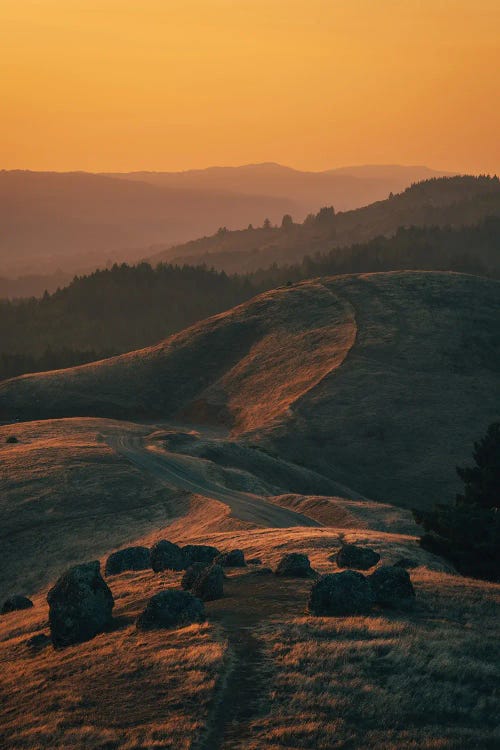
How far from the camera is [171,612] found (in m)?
25.9

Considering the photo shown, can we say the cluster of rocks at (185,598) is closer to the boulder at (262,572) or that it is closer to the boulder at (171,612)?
the boulder at (171,612)

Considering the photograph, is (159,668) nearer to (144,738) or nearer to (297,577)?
(144,738)

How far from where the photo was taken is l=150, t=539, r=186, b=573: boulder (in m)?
33.8

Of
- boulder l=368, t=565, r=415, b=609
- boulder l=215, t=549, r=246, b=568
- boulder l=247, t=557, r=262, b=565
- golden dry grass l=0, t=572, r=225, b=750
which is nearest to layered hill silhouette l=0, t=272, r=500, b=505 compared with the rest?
boulder l=247, t=557, r=262, b=565

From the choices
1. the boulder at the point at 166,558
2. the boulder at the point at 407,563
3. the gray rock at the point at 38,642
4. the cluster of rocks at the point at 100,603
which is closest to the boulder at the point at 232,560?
the boulder at the point at 166,558

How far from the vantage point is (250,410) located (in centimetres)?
11044

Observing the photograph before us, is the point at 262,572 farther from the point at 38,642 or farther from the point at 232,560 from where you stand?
the point at 38,642

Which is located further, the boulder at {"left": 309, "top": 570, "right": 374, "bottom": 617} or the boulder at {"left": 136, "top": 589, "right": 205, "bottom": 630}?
the boulder at {"left": 136, "top": 589, "right": 205, "bottom": 630}

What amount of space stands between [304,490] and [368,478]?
16.0 metres

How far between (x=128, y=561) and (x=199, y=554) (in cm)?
346

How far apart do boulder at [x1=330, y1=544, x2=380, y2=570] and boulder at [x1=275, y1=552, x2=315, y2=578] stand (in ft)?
5.21

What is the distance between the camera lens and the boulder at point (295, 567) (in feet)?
101

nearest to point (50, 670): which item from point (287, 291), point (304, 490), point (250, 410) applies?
point (304, 490)

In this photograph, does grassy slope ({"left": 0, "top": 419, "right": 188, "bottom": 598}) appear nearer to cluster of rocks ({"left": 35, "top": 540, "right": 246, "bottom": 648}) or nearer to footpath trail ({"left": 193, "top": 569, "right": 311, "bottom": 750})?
cluster of rocks ({"left": 35, "top": 540, "right": 246, "bottom": 648})
